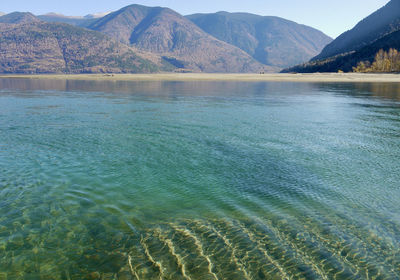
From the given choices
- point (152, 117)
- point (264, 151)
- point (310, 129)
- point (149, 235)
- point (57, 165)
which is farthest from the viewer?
point (152, 117)

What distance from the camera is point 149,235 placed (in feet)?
34.0

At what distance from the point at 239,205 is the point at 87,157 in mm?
11692

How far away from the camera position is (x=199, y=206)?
41.9 ft

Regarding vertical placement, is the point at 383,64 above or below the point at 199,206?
above

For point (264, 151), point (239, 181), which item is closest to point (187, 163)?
point (239, 181)

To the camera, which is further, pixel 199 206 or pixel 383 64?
pixel 383 64

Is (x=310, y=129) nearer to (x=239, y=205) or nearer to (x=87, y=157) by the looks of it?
A: (x=239, y=205)

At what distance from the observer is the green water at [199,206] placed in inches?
351

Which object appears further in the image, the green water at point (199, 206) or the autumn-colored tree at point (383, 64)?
the autumn-colored tree at point (383, 64)

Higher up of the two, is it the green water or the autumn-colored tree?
the autumn-colored tree

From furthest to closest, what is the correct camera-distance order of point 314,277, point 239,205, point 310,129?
point 310,129 → point 239,205 → point 314,277

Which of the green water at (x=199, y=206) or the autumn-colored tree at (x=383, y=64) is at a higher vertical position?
the autumn-colored tree at (x=383, y=64)

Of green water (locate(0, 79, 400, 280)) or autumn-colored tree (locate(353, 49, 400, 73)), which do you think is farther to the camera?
autumn-colored tree (locate(353, 49, 400, 73))

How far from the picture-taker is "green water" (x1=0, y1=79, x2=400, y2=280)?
29.3 feet
